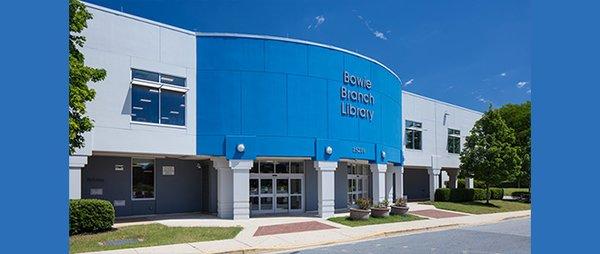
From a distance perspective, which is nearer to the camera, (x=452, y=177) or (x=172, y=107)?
(x=172, y=107)

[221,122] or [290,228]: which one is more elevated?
[221,122]

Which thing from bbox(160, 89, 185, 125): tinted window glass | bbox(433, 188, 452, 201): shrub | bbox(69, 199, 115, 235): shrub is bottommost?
bbox(433, 188, 452, 201): shrub

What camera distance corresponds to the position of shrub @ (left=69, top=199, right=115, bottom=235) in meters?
16.0

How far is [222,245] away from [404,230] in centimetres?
791

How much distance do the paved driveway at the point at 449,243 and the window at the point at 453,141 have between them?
21.9 meters

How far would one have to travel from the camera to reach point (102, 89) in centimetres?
1923

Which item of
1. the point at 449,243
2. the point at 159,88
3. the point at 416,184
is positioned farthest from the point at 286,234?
the point at 416,184

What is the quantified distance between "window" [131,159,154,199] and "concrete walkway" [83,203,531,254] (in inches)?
113

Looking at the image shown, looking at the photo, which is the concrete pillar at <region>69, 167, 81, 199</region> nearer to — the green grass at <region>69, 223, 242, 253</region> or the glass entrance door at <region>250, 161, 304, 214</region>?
the green grass at <region>69, 223, 242, 253</region>

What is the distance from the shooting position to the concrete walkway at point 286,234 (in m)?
13.8

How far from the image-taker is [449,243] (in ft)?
50.2

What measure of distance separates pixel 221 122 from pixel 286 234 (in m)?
7.01

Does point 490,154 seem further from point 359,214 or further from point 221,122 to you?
point 221,122

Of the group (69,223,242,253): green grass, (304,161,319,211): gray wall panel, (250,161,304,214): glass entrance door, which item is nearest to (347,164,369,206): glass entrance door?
(304,161,319,211): gray wall panel
